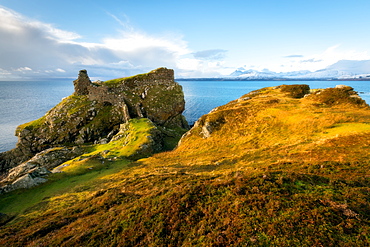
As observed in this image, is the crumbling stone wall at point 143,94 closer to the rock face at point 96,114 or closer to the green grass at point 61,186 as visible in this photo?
the rock face at point 96,114

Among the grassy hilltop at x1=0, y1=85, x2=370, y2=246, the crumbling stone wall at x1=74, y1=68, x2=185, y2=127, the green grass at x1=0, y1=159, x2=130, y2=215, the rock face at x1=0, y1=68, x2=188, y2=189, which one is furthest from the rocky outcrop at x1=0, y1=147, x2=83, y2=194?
the crumbling stone wall at x1=74, y1=68, x2=185, y2=127

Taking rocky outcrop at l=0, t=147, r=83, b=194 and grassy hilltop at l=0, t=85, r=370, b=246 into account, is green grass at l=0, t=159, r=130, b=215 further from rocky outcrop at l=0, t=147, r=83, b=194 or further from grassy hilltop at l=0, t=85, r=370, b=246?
rocky outcrop at l=0, t=147, r=83, b=194

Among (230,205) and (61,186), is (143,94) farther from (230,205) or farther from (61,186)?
(230,205)

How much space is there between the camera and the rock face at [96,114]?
63.2 meters

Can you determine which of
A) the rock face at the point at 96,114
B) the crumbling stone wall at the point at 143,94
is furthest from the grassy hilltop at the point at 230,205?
the crumbling stone wall at the point at 143,94

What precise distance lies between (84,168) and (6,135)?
86.4 metres

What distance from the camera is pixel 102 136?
221ft

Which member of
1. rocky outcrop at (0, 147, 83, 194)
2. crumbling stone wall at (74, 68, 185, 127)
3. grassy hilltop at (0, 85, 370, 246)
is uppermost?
crumbling stone wall at (74, 68, 185, 127)

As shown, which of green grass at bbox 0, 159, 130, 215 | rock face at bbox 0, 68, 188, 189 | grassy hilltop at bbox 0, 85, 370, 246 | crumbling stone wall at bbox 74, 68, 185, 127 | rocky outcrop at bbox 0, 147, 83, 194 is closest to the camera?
grassy hilltop at bbox 0, 85, 370, 246

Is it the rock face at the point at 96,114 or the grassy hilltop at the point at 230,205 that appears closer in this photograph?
the grassy hilltop at the point at 230,205

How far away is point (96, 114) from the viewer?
7225 cm

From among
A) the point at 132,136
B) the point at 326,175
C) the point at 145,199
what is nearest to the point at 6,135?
the point at 132,136

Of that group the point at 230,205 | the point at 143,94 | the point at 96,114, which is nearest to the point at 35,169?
the point at 230,205

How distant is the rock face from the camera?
2489 inches
